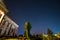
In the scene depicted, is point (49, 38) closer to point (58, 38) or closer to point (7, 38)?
point (58, 38)

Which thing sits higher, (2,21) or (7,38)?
(2,21)

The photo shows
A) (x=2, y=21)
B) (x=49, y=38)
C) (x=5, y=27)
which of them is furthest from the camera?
(x=5, y=27)

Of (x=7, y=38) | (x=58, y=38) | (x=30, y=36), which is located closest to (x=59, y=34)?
(x=58, y=38)

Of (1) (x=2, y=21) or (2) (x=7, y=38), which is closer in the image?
(2) (x=7, y=38)

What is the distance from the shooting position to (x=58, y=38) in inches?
827

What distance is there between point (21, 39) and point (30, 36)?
155cm

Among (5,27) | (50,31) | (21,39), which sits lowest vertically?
(21,39)

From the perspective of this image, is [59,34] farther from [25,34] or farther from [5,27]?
[5,27]

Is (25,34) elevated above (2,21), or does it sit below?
below

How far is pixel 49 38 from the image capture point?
20781 mm

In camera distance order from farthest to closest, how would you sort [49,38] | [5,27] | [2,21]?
1. [5,27]
2. [2,21]
3. [49,38]

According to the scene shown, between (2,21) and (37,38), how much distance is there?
13103 mm

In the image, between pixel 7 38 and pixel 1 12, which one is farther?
pixel 1 12

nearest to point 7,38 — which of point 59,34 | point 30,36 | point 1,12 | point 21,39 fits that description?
point 21,39
